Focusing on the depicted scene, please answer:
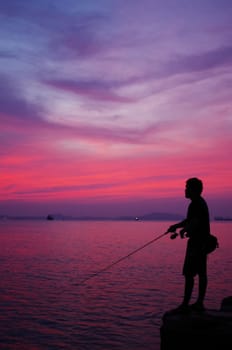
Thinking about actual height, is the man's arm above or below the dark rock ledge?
above

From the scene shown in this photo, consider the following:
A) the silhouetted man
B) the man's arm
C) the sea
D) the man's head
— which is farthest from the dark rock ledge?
the sea

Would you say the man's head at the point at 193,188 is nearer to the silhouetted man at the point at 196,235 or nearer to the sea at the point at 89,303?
the silhouetted man at the point at 196,235

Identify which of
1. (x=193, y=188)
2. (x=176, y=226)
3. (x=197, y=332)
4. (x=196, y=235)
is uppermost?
(x=193, y=188)

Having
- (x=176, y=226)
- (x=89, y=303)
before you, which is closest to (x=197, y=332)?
(x=176, y=226)

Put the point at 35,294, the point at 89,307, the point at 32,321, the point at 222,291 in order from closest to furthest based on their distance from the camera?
1. the point at 32,321
2. the point at 89,307
3. the point at 35,294
4. the point at 222,291

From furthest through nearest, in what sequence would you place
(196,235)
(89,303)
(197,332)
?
(89,303), (196,235), (197,332)

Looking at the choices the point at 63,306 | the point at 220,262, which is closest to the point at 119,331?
the point at 63,306

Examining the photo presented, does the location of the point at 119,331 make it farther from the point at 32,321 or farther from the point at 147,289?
the point at 147,289

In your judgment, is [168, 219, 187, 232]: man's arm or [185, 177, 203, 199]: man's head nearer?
[168, 219, 187, 232]: man's arm

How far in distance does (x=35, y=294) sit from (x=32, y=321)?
545cm

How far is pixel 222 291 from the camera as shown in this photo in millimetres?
21953

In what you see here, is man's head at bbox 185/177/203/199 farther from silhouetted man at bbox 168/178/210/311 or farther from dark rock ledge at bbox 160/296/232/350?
dark rock ledge at bbox 160/296/232/350

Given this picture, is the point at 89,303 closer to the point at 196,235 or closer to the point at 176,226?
the point at 196,235

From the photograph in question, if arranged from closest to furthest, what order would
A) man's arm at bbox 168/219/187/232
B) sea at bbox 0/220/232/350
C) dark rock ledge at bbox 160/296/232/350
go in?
dark rock ledge at bbox 160/296/232/350 < man's arm at bbox 168/219/187/232 < sea at bbox 0/220/232/350
